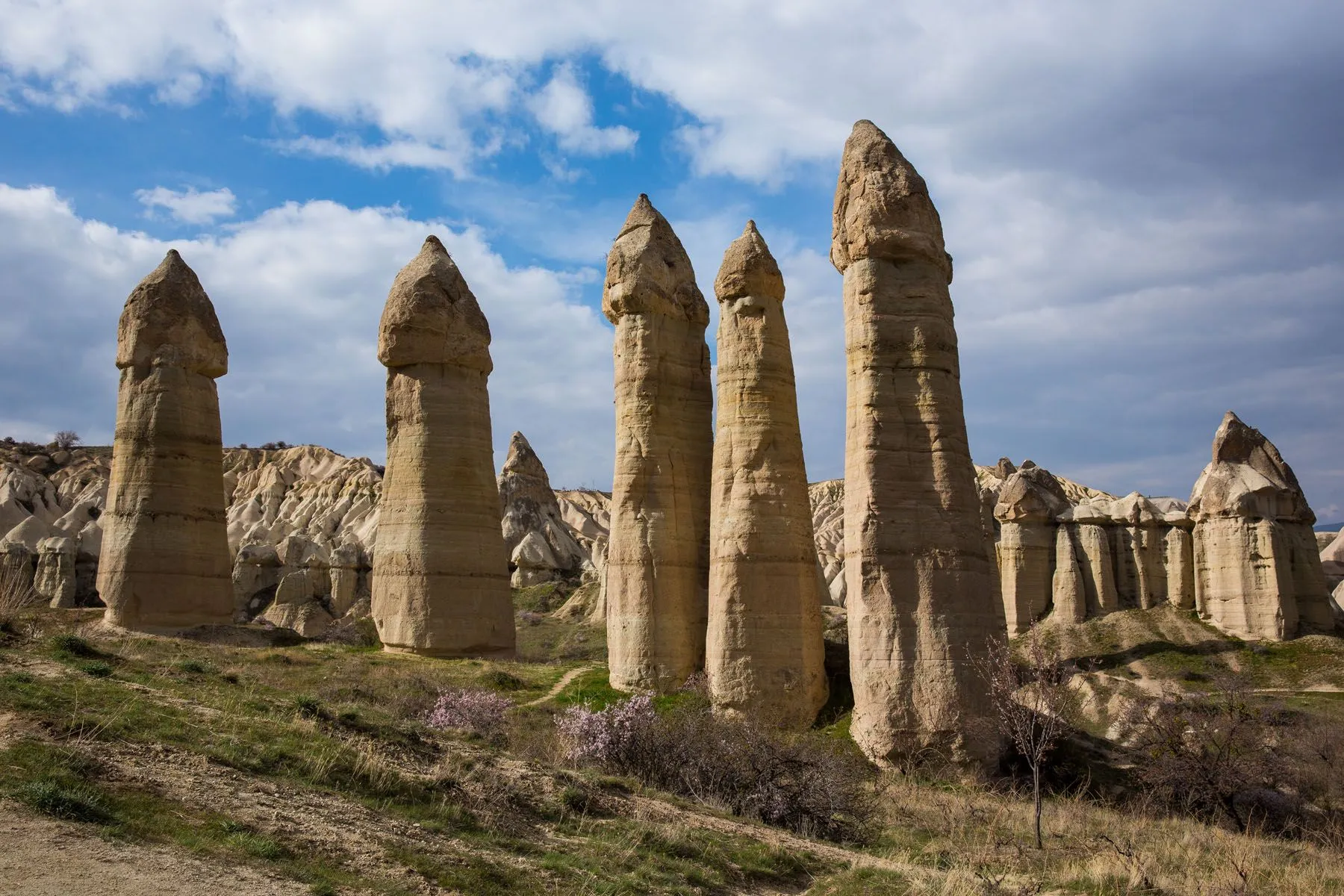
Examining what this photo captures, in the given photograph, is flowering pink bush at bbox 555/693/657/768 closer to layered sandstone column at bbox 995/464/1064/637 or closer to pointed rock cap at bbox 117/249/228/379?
pointed rock cap at bbox 117/249/228/379

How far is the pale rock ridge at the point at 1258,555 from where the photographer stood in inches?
1261

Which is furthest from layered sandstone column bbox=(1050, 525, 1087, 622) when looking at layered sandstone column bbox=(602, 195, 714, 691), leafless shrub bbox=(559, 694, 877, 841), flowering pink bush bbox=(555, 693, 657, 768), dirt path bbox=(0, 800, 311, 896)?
dirt path bbox=(0, 800, 311, 896)

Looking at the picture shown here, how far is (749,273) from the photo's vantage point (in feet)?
69.8

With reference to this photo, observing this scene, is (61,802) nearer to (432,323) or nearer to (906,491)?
(906,491)

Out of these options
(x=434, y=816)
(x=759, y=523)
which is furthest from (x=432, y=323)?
(x=434, y=816)

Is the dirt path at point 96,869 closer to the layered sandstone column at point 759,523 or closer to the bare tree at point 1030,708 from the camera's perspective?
the bare tree at point 1030,708

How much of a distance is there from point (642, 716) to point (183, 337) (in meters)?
19.8

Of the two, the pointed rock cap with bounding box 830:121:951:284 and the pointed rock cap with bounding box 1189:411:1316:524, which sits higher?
the pointed rock cap with bounding box 830:121:951:284

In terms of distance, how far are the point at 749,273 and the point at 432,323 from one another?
908cm

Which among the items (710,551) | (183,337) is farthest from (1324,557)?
(183,337)

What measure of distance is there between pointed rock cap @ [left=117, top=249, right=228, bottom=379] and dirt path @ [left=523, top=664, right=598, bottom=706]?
546 inches

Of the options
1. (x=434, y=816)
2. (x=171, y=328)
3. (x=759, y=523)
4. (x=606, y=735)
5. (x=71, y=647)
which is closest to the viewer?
(x=434, y=816)

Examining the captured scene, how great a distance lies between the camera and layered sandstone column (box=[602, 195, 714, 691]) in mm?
21781

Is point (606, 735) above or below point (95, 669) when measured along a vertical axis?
below
